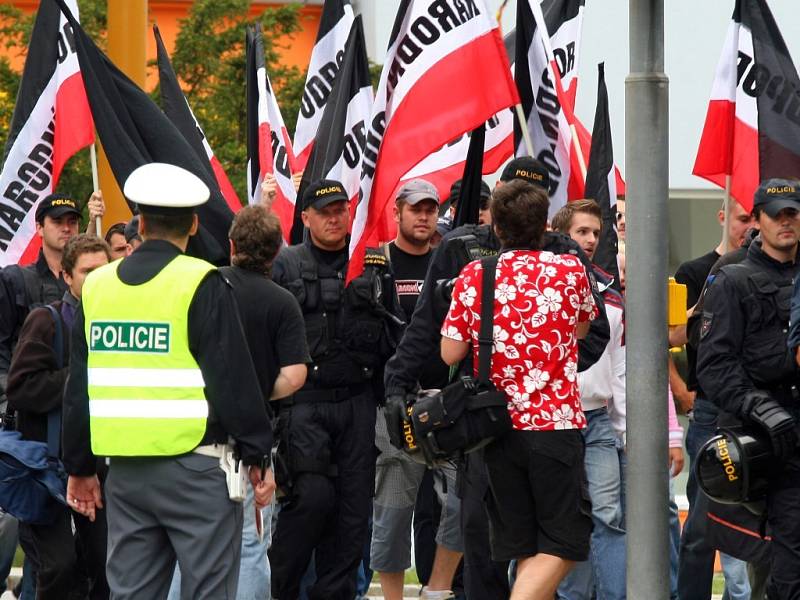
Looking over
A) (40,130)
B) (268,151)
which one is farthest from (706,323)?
(40,130)

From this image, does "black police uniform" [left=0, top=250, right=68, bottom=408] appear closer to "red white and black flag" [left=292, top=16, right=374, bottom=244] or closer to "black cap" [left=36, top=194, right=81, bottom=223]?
"black cap" [left=36, top=194, right=81, bottom=223]

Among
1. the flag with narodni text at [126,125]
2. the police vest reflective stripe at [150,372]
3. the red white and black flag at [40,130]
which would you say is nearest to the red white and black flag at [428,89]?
the flag with narodni text at [126,125]

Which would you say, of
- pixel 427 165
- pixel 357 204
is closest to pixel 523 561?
pixel 357 204

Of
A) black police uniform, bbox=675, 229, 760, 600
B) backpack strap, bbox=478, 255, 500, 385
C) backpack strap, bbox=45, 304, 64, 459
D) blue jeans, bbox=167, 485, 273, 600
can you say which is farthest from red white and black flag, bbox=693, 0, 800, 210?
backpack strap, bbox=45, 304, 64, 459

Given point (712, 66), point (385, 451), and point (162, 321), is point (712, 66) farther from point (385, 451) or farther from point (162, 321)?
point (162, 321)

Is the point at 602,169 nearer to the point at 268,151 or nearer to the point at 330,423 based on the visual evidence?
the point at 268,151

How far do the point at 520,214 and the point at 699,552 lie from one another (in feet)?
7.90

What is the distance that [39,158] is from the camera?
32.7ft

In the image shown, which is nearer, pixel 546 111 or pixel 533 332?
pixel 533 332

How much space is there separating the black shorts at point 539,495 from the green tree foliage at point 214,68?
9.08 m

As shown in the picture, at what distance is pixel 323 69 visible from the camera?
10883mm

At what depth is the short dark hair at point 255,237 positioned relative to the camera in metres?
7.46

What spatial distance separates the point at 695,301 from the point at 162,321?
14.4 feet

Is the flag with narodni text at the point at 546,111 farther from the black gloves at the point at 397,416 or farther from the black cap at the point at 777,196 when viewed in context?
the black gloves at the point at 397,416
